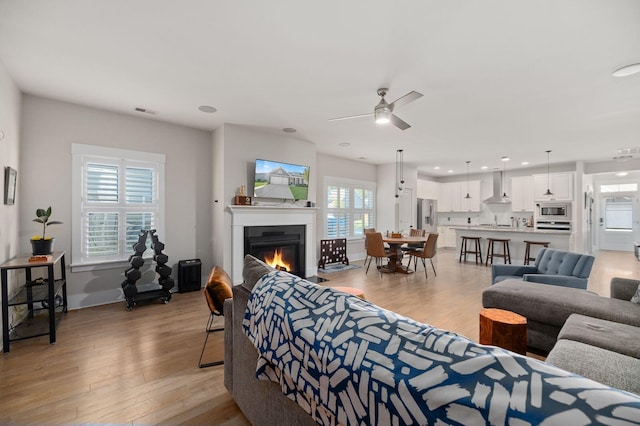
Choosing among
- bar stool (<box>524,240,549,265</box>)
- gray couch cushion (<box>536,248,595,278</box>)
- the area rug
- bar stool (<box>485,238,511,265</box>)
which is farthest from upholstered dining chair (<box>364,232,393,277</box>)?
bar stool (<box>524,240,549,265</box>)

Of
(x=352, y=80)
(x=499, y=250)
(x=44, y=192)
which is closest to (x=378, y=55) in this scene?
(x=352, y=80)

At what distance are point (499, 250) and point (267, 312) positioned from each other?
24.0ft

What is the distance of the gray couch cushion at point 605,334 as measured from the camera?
1.70 m

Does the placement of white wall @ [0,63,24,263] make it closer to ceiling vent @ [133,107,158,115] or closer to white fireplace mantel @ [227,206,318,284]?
ceiling vent @ [133,107,158,115]

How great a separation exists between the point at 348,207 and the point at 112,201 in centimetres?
499

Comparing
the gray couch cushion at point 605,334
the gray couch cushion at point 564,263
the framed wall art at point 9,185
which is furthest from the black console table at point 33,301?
the gray couch cushion at point 564,263

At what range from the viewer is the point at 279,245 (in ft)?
16.8

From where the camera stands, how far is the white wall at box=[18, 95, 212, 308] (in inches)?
136

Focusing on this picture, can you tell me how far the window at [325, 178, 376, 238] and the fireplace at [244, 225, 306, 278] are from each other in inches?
62.2

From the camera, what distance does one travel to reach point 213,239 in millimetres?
4828

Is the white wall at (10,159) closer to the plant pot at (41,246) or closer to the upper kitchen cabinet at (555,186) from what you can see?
the plant pot at (41,246)

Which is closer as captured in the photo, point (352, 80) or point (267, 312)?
point (267, 312)

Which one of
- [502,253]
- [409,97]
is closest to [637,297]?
[409,97]

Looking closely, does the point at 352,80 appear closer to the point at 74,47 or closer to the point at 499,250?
the point at 74,47
